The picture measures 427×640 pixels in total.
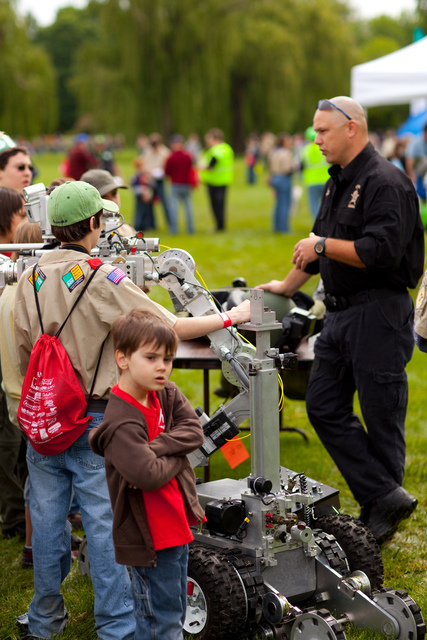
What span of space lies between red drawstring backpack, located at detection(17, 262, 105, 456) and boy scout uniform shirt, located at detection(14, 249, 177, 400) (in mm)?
30

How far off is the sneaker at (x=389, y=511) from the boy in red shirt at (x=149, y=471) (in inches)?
72.5

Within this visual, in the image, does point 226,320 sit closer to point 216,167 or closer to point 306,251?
point 306,251

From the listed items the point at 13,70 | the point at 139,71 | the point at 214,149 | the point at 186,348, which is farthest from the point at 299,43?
the point at 186,348

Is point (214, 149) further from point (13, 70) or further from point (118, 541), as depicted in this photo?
point (13, 70)

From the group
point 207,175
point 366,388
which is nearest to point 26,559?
point 366,388

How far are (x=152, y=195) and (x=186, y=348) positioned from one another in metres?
13.0

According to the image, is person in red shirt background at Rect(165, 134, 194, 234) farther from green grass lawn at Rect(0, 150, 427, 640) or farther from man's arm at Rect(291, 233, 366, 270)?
man's arm at Rect(291, 233, 366, 270)

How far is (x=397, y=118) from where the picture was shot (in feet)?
207

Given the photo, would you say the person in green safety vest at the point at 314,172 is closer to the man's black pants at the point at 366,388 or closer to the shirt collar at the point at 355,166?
the shirt collar at the point at 355,166

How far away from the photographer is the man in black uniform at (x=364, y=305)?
13.3 feet

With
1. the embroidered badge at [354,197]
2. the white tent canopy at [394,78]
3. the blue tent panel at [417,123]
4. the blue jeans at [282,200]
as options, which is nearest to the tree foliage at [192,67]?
the blue tent panel at [417,123]

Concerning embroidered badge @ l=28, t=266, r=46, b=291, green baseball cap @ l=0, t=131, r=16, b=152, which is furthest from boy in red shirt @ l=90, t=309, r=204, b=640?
green baseball cap @ l=0, t=131, r=16, b=152

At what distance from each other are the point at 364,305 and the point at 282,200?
12.8 meters

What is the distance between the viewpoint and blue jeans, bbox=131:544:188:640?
107 inches
